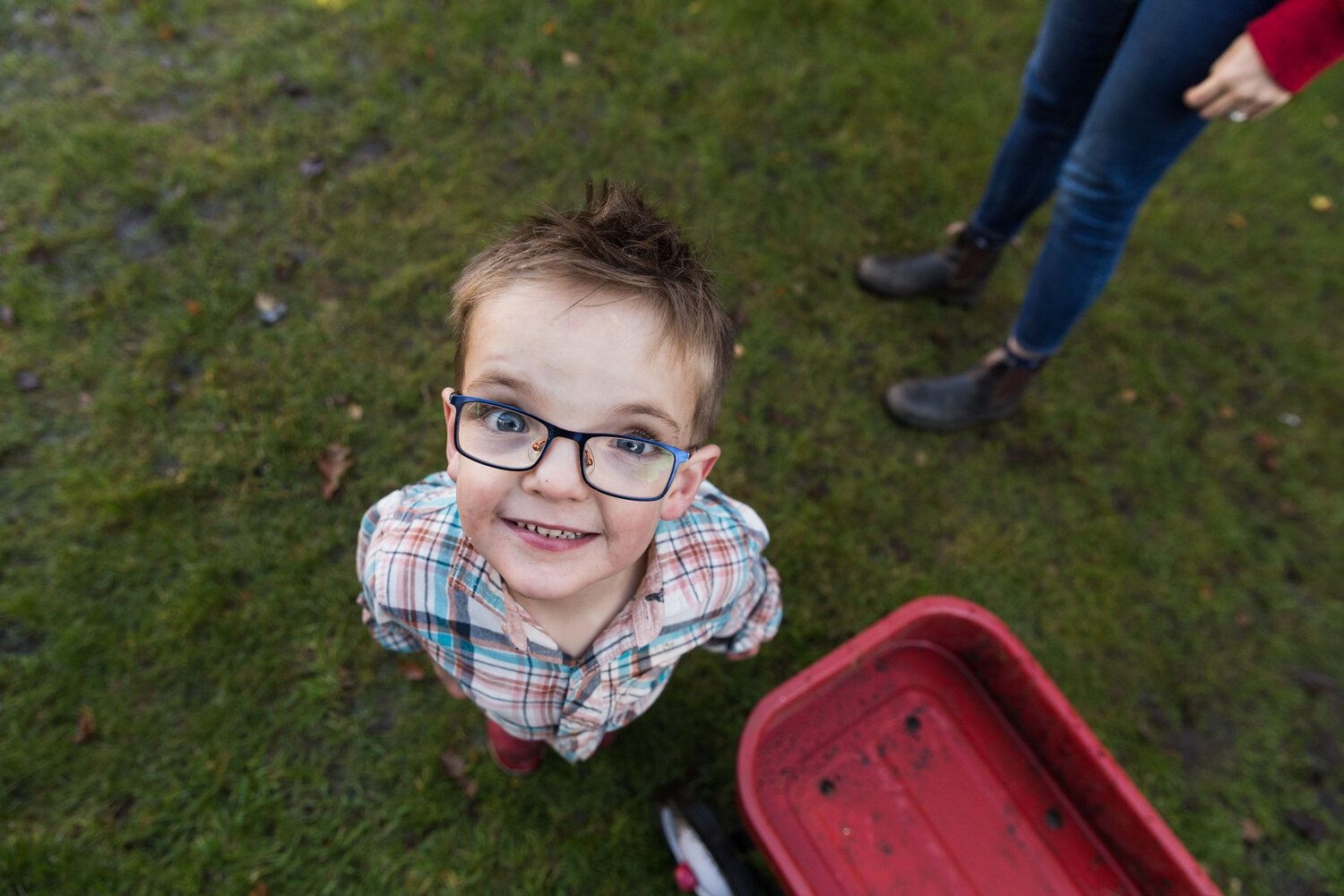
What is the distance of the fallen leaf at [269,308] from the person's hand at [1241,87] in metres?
3.57

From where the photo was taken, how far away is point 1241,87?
6.43 feet

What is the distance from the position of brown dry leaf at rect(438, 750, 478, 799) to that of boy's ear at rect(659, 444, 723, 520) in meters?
1.60

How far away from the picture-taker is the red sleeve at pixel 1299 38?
1.83 meters

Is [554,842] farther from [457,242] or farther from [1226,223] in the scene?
[1226,223]

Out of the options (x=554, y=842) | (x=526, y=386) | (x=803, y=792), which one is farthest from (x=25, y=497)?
(x=803, y=792)

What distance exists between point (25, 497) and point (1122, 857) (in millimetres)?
4280

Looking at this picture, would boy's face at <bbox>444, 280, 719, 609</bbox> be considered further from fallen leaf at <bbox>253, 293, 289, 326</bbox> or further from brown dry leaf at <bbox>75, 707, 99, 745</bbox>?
fallen leaf at <bbox>253, 293, 289, 326</bbox>

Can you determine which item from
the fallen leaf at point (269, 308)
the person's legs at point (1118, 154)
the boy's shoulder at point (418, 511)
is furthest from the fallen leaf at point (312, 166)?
the person's legs at point (1118, 154)

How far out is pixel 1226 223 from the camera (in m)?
4.59

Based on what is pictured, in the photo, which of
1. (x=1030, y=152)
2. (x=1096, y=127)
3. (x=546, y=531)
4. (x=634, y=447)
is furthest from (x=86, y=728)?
(x=1030, y=152)

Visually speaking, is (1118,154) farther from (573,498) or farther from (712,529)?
(573,498)

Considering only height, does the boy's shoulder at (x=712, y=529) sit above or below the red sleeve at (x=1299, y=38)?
below

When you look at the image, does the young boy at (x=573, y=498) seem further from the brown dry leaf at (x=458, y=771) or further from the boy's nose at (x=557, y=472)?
the brown dry leaf at (x=458, y=771)

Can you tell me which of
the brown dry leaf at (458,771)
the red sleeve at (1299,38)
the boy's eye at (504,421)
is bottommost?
the brown dry leaf at (458,771)
